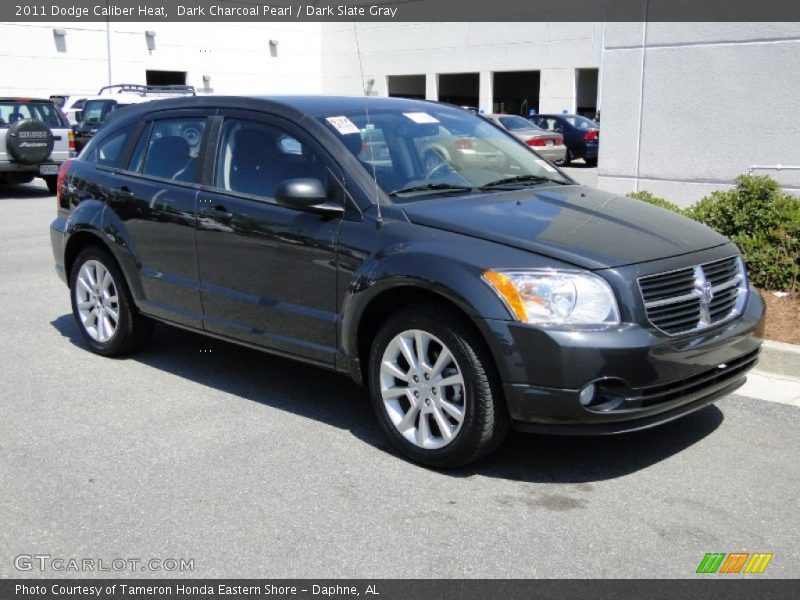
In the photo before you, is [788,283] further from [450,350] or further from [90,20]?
[90,20]

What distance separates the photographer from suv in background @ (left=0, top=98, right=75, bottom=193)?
1711 centimetres

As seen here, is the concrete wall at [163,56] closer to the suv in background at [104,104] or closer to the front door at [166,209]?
the suv in background at [104,104]

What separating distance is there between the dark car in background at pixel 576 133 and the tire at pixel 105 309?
21.4 metres

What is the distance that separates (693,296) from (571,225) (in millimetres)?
687

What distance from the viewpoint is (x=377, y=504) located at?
14.3 feet

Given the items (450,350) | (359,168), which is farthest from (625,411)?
(359,168)

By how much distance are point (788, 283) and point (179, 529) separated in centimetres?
541

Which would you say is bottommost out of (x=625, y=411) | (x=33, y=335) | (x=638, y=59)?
(x=33, y=335)

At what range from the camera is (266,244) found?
5.39 m

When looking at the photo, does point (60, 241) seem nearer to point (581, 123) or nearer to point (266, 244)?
point (266, 244)

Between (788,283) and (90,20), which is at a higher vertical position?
(90,20)

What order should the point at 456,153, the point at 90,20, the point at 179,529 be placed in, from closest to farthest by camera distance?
1. the point at 179,529
2. the point at 456,153
3. the point at 90,20

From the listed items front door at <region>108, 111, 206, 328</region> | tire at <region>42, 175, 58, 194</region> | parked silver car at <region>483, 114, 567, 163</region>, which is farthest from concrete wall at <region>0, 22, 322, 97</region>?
front door at <region>108, 111, 206, 328</region>
